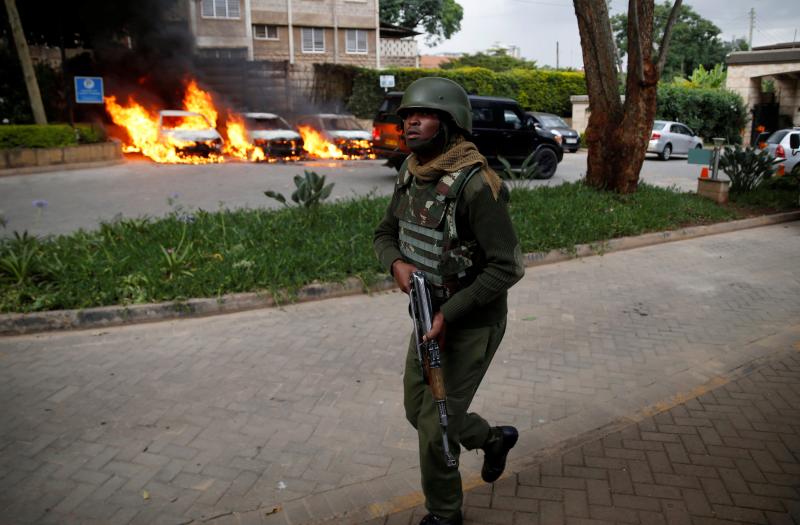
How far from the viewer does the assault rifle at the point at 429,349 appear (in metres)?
2.54

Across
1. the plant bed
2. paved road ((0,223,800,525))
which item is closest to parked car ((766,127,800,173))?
the plant bed

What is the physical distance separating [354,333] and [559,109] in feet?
89.3

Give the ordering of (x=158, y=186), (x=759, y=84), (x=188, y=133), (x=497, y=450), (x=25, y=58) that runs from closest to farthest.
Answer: (x=497, y=450), (x=158, y=186), (x=25, y=58), (x=188, y=133), (x=759, y=84)

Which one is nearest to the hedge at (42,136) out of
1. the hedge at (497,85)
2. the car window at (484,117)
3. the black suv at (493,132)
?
the black suv at (493,132)

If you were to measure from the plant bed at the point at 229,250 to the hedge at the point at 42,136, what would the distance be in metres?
10.1

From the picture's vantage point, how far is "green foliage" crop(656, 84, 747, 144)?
28.7 metres

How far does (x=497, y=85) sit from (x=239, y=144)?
12.7m

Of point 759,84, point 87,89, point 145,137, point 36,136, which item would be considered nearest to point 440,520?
point 36,136

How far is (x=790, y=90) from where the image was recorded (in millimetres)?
27875

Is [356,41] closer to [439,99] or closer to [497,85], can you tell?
[497,85]

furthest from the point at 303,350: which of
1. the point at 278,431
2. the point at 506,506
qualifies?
the point at 506,506

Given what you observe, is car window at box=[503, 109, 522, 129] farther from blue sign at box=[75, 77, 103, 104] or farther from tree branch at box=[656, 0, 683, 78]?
blue sign at box=[75, 77, 103, 104]

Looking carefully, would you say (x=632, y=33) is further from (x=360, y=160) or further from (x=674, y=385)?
(x=360, y=160)

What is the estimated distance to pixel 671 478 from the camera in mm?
3359
